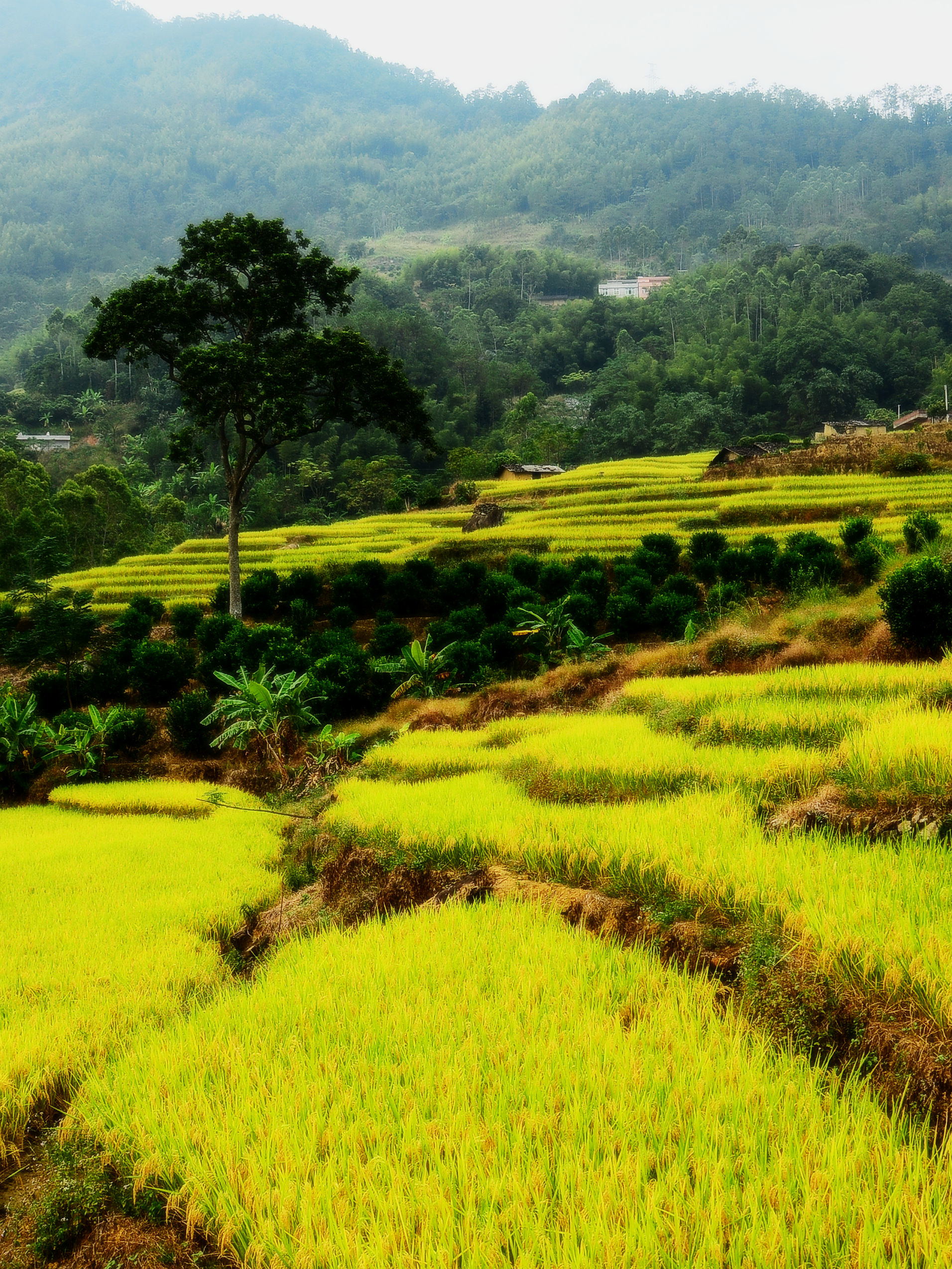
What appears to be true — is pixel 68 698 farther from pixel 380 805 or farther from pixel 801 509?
pixel 801 509

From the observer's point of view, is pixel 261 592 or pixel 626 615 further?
pixel 261 592

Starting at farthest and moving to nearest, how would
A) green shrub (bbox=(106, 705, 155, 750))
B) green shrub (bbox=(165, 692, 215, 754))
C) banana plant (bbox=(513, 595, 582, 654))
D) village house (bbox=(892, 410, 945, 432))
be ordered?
village house (bbox=(892, 410, 945, 432))
banana plant (bbox=(513, 595, 582, 654))
green shrub (bbox=(106, 705, 155, 750))
green shrub (bbox=(165, 692, 215, 754))

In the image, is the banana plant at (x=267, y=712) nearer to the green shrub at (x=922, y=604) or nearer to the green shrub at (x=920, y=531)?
the green shrub at (x=922, y=604)

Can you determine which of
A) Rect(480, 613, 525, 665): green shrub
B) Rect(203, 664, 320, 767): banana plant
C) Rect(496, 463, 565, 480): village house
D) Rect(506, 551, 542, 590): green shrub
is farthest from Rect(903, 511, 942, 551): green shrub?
Rect(496, 463, 565, 480): village house

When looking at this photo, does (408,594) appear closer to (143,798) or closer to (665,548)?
(665,548)

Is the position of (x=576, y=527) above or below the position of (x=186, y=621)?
above

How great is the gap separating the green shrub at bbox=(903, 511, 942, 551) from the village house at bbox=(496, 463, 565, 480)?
31.8 metres

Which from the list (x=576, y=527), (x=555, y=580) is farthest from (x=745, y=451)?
(x=555, y=580)

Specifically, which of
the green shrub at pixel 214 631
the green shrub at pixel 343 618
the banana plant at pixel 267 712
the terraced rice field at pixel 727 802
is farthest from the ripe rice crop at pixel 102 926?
the green shrub at pixel 343 618

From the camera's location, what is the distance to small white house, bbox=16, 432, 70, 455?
70.9 m

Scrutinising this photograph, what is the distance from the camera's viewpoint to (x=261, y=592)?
59.2ft

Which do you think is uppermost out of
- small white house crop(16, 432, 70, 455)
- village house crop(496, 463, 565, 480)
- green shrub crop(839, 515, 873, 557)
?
small white house crop(16, 432, 70, 455)

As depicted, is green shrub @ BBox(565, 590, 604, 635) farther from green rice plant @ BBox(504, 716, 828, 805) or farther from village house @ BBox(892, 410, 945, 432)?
village house @ BBox(892, 410, 945, 432)

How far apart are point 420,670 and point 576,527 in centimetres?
1101
